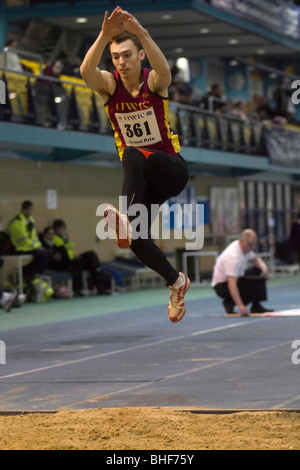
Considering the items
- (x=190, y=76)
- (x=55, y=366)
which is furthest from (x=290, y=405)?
(x=190, y=76)

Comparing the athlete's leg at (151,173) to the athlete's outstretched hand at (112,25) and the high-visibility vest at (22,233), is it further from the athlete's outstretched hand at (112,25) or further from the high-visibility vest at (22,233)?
the high-visibility vest at (22,233)

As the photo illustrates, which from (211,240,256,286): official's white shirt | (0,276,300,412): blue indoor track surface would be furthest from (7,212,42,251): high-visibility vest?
(211,240,256,286): official's white shirt

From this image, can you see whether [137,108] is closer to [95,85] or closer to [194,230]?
[95,85]

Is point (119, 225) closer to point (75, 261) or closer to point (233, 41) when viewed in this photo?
point (75, 261)

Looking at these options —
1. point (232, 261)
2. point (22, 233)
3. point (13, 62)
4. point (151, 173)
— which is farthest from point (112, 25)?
point (22, 233)

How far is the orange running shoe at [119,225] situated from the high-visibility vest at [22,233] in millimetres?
13510

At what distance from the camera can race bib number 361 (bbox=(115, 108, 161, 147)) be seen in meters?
6.58

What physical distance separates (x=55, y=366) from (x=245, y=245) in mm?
5546

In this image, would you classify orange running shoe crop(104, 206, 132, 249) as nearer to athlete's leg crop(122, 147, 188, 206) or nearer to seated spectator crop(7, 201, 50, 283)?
athlete's leg crop(122, 147, 188, 206)

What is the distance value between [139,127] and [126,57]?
52 centimetres

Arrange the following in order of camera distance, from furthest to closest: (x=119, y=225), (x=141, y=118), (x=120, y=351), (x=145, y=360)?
(x=120, y=351) < (x=145, y=360) < (x=141, y=118) < (x=119, y=225)

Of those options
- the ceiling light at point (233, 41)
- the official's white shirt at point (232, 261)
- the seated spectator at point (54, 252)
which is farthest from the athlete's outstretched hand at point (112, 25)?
the ceiling light at point (233, 41)

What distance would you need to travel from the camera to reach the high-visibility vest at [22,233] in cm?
1938

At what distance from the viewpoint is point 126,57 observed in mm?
6395
